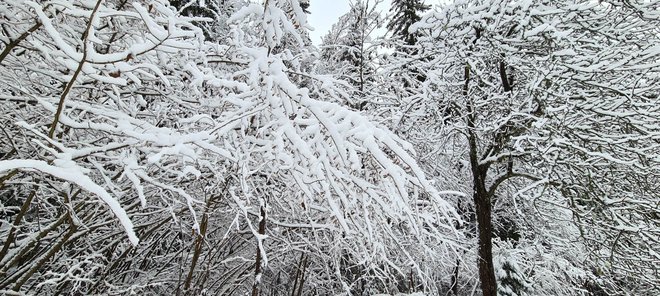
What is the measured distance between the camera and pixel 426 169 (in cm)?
633

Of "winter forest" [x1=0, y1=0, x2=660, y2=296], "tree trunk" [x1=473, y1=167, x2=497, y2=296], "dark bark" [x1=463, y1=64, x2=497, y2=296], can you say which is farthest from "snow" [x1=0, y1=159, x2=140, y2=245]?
"tree trunk" [x1=473, y1=167, x2=497, y2=296]

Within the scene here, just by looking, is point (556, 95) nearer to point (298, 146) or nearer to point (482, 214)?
point (482, 214)

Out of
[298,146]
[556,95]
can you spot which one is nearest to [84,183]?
[298,146]

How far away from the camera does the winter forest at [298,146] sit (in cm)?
197

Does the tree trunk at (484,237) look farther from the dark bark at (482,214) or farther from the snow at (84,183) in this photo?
the snow at (84,183)

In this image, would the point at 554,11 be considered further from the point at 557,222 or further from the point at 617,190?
the point at 557,222

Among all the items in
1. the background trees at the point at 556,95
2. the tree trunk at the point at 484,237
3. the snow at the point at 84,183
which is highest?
the background trees at the point at 556,95

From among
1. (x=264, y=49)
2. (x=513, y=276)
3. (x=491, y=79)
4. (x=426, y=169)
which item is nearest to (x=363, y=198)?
(x=264, y=49)

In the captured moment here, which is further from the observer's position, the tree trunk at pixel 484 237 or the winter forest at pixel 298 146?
the tree trunk at pixel 484 237

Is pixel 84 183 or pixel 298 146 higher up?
pixel 298 146

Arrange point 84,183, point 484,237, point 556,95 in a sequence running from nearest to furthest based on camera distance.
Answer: point 84,183 < point 556,95 < point 484,237

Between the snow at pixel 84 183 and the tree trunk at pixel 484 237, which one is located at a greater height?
the snow at pixel 84 183

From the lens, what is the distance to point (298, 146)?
1.91 meters

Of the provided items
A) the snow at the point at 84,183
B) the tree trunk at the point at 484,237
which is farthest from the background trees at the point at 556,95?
the snow at the point at 84,183
